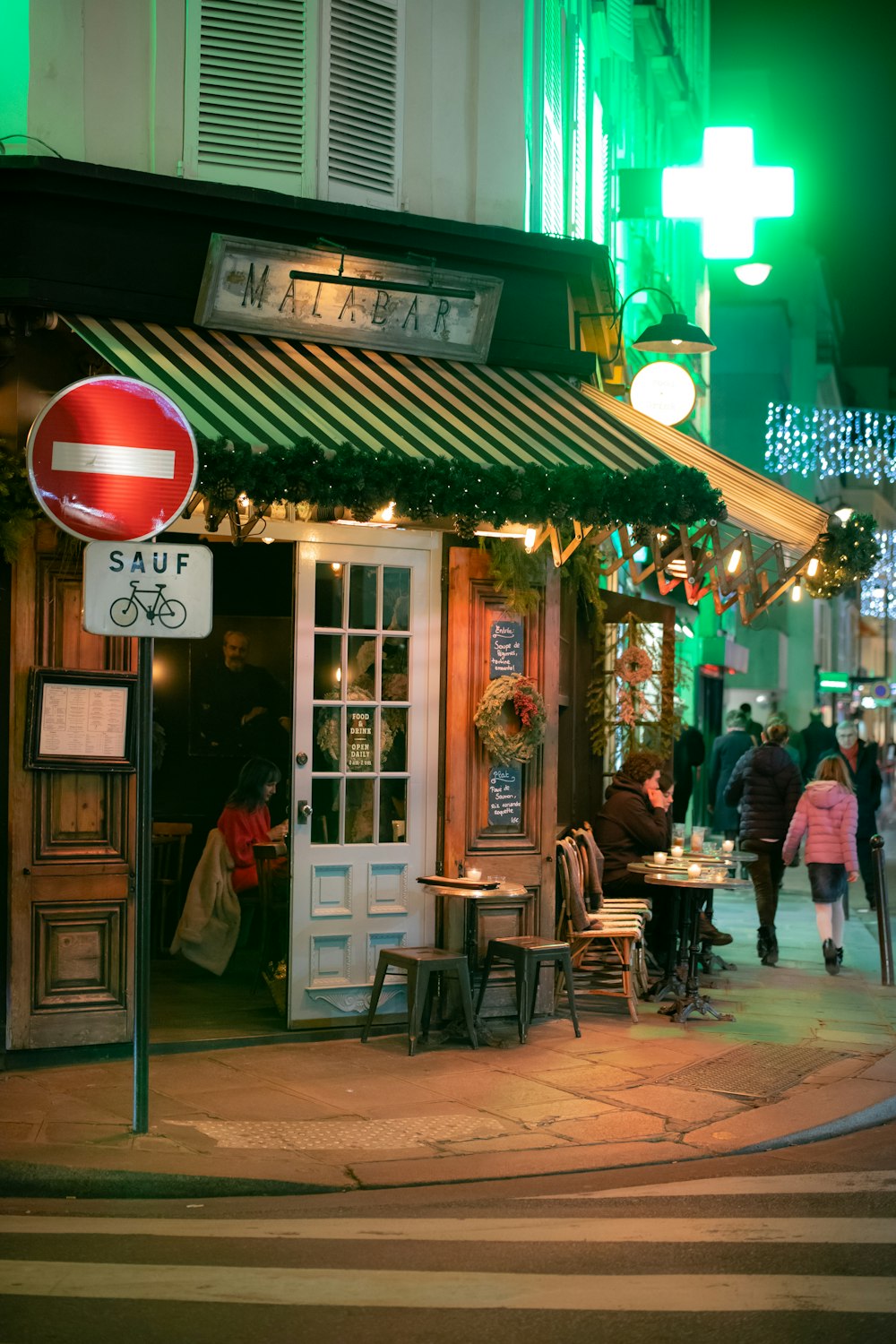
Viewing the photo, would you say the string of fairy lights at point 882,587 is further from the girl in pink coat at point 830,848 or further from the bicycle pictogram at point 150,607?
the bicycle pictogram at point 150,607

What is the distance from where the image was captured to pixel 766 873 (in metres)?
13.7

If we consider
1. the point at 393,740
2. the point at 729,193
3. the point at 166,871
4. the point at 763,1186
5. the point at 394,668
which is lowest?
the point at 763,1186

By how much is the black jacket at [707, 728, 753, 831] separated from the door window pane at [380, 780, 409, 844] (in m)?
9.59

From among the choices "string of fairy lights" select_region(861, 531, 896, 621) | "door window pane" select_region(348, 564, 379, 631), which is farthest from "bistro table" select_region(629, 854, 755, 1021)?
"string of fairy lights" select_region(861, 531, 896, 621)

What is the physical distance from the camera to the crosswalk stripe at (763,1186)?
6652mm

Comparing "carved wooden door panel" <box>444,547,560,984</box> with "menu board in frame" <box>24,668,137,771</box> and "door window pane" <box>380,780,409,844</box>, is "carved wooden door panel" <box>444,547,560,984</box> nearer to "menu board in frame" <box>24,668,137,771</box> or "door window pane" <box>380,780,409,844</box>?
"door window pane" <box>380,780,409,844</box>

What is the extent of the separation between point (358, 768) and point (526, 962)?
1548mm

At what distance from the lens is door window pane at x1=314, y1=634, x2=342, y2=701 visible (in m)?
9.72

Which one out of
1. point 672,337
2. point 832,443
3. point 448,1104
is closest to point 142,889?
point 448,1104

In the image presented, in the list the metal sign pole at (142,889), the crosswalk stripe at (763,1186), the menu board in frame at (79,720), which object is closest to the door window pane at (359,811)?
the menu board in frame at (79,720)

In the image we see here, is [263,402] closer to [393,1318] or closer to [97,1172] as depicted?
[97,1172]

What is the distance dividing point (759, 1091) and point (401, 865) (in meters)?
2.62

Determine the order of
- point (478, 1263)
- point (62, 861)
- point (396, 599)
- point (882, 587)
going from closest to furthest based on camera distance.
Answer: point (478, 1263) → point (62, 861) → point (396, 599) → point (882, 587)

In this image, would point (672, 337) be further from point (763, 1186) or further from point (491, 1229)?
point (491, 1229)
